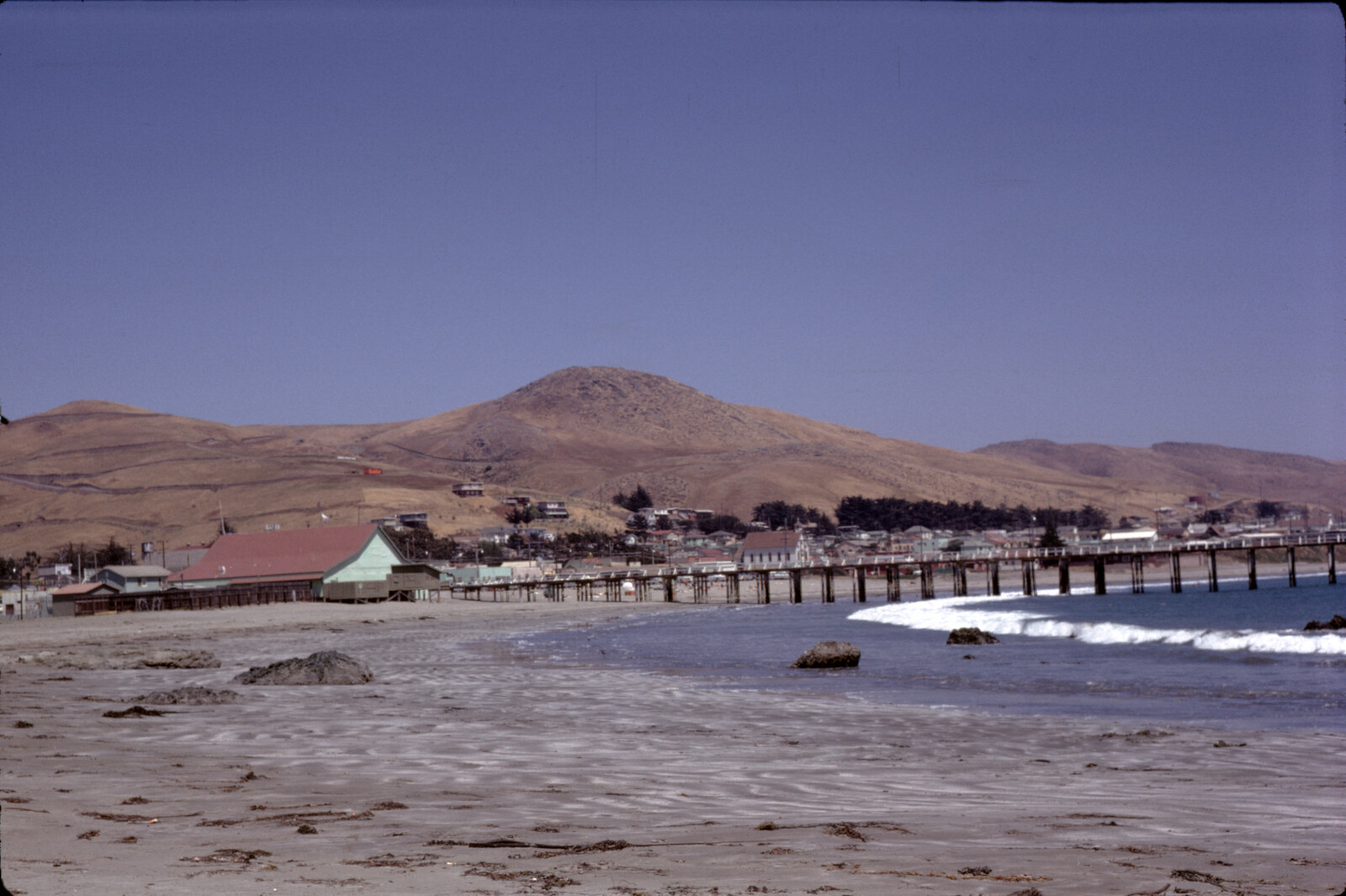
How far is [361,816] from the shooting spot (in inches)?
355

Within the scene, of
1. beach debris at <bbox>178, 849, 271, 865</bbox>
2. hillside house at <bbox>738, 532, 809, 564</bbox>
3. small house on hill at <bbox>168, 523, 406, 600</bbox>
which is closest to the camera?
beach debris at <bbox>178, 849, 271, 865</bbox>

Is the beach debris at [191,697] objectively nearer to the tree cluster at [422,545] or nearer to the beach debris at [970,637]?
the beach debris at [970,637]

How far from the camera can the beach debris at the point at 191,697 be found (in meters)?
17.4

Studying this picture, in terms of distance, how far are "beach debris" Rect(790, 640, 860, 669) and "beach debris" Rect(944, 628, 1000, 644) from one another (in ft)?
32.2

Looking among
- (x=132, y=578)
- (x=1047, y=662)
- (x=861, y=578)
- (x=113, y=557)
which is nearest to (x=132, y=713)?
(x=1047, y=662)

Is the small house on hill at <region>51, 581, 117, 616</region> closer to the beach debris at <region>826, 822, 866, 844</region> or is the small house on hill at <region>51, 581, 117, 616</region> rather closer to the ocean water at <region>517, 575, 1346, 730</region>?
the ocean water at <region>517, 575, 1346, 730</region>

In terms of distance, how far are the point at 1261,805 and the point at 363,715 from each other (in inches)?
464

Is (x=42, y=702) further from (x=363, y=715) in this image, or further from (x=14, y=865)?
(x=14, y=865)

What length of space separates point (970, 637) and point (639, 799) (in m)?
29.8

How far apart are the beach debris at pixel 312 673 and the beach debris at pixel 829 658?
416 inches

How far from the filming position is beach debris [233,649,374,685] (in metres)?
21.8

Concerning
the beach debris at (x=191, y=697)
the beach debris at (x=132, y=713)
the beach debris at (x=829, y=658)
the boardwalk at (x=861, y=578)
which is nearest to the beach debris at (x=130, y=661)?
the beach debris at (x=191, y=697)

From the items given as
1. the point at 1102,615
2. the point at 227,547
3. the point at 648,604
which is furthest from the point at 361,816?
the point at 227,547

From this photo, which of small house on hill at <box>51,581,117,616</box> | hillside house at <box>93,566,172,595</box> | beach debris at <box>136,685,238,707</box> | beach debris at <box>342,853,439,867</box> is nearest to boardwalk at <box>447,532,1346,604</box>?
hillside house at <box>93,566,172,595</box>
